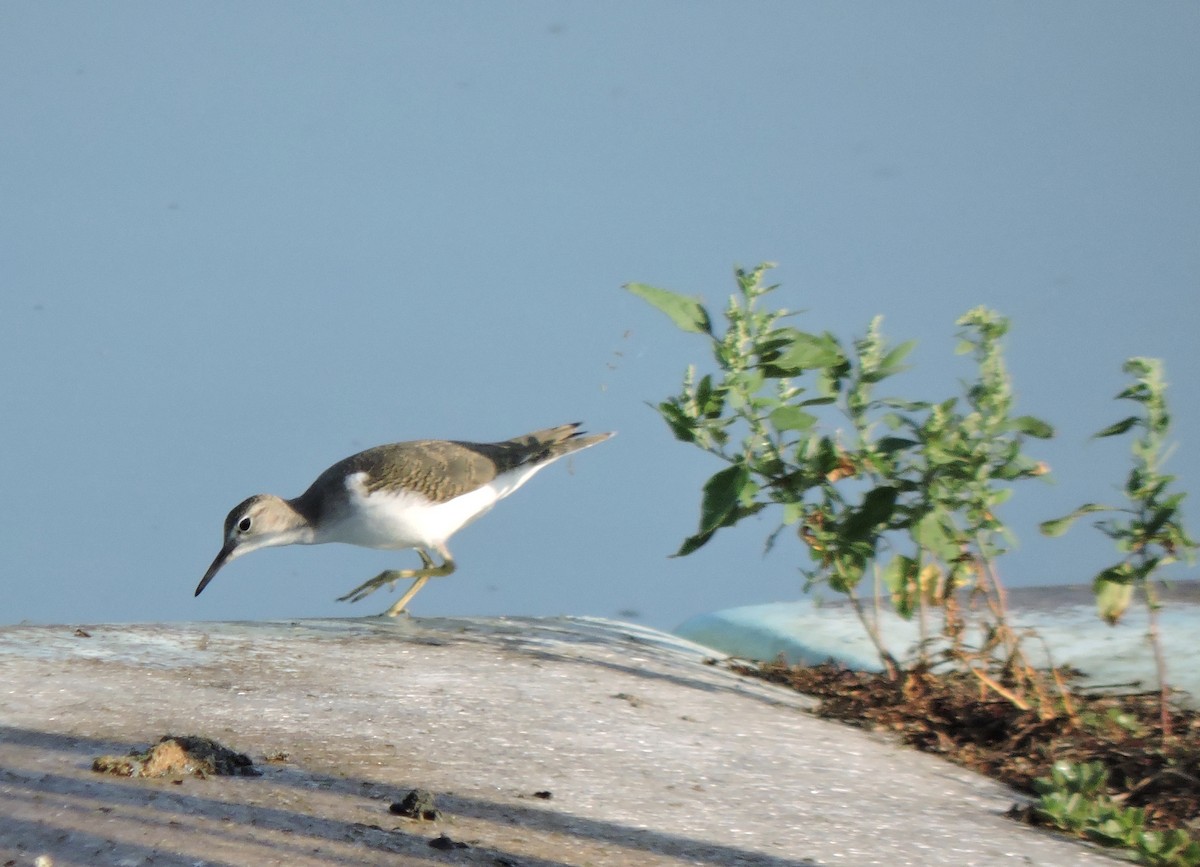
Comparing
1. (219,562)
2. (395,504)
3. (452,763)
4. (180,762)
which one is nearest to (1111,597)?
(452,763)

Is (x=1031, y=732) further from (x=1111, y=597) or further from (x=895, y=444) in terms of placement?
(x=895, y=444)

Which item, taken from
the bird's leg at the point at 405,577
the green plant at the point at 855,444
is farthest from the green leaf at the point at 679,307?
the bird's leg at the point at 405,577

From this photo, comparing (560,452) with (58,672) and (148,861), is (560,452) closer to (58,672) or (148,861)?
(58,672)

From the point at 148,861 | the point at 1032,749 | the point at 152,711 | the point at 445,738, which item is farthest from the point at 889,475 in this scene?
the point at 148,861

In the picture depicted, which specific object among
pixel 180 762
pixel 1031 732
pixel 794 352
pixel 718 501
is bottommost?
pixel 180 762

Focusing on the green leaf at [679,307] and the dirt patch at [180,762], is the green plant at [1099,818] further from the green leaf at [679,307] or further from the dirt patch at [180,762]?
the dirt patch at [180,762]

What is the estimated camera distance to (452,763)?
3.34m

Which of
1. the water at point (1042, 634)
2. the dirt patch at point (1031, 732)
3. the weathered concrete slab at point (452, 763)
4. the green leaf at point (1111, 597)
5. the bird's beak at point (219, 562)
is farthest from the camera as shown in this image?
the bird's beak at point (219, 562)

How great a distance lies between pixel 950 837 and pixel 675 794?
68cm

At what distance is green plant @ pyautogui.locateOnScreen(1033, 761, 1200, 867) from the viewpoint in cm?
329

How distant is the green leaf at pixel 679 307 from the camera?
4085 millimetres

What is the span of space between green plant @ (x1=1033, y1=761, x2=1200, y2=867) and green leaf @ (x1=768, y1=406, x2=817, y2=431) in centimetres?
121

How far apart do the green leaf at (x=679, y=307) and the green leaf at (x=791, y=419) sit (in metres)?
0.33

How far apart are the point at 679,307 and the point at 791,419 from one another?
0.49 meters
